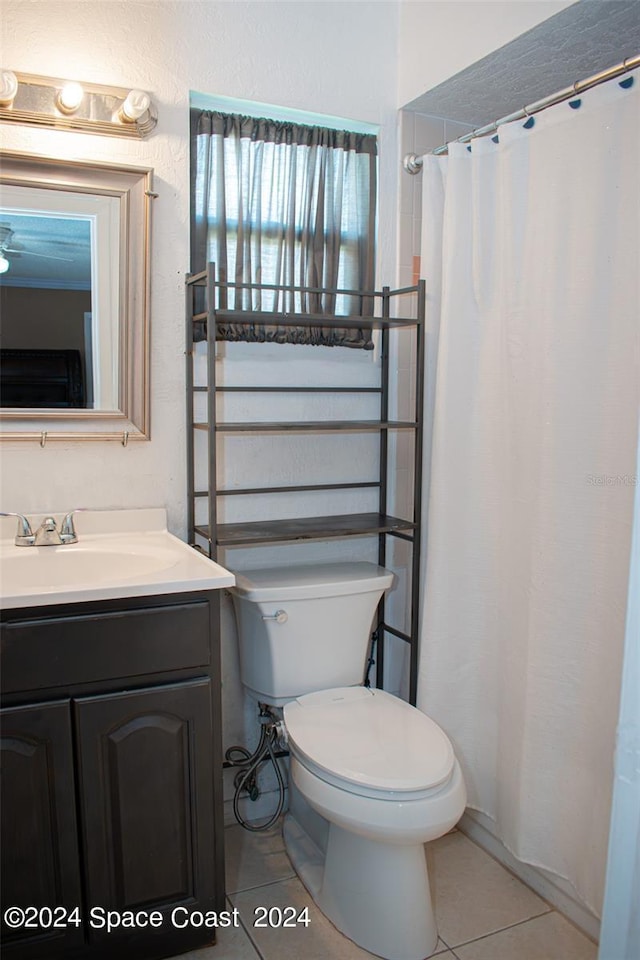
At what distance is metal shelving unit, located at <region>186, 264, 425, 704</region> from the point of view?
1986 mm

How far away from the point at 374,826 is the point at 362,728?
0.28 metres

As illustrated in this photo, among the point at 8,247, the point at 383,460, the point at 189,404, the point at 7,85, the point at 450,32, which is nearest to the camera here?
the point at 7,85

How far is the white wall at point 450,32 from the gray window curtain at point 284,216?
0.23 m

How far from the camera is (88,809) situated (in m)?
1.60

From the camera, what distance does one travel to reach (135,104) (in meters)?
1.90

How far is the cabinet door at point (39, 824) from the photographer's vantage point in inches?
60.3

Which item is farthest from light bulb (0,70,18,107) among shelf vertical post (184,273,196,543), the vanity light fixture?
shelf vertical post (184,273,196,543)

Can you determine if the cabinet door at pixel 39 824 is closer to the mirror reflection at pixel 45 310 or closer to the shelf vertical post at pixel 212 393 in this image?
the shelf vertical post at pixel 212 393

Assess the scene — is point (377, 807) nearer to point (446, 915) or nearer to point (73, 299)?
point (446, 915)

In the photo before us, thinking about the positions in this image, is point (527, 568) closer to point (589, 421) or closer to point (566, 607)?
point (566, 607)

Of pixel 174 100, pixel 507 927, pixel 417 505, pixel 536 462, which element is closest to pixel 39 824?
pixel 507 927

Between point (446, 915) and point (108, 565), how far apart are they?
1.20 meters

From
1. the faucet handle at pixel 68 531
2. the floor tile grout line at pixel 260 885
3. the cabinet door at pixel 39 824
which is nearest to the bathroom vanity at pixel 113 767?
the cabinet door at pixel 39 824

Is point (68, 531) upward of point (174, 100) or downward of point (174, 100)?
downward
